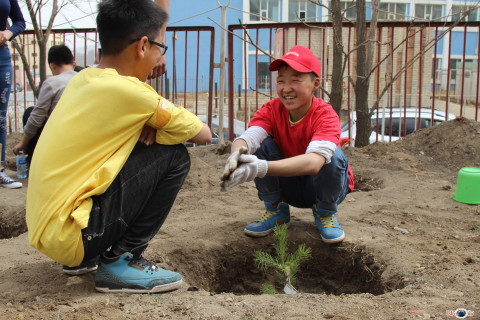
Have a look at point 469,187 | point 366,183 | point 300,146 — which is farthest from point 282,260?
point 366,183

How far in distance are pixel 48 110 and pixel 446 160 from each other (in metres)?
4.24

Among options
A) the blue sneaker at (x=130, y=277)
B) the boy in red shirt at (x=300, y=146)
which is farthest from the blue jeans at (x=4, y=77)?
the blue sneaker at (x=130, y=277)

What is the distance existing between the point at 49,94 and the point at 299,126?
9.02 ft

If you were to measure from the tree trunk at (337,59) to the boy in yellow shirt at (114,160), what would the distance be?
3.53 metres

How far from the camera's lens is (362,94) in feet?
20.5

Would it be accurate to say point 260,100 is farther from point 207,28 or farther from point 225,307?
point 225,307

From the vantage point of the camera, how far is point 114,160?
6.57ft

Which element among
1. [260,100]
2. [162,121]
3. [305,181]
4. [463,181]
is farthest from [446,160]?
[260,100]

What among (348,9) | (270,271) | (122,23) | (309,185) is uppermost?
(348,9)

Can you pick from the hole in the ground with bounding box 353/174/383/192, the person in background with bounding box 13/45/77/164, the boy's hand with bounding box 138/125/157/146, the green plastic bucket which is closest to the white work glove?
the boy's hand with bounding box 138/125/157/146

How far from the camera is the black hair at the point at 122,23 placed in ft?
6.82

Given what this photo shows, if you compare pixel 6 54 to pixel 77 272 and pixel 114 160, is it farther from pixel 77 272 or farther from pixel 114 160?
pixel 114 160

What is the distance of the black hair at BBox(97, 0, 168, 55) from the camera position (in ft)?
6.82

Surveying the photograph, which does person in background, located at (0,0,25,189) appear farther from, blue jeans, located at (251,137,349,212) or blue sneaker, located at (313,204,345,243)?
blue sneaker, located at (313,204,345,243)
